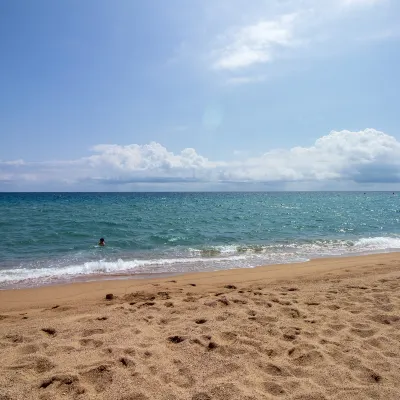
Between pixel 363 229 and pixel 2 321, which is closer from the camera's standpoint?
pixel 2 321

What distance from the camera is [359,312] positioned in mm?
5922

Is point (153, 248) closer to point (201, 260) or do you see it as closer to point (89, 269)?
point (201, 260)

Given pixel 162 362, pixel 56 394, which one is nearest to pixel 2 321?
pixel 56 394

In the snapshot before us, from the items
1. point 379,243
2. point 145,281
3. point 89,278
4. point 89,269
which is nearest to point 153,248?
point 89,269

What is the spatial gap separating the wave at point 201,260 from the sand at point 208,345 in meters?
2.87

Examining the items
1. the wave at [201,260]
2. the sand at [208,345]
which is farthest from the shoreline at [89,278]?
the sand at [208,345]

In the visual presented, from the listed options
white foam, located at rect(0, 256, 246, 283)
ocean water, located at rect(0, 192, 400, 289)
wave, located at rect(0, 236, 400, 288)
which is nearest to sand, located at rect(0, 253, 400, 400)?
white foam, located at rect(0, 256, 246, 283)

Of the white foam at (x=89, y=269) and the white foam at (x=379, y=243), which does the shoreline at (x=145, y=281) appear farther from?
the white foam at (x=379, y=243)

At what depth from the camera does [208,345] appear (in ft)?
15.2

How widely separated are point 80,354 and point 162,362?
1240 mm

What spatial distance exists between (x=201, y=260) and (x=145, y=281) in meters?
4.16

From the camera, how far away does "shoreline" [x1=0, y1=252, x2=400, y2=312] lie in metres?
8.31

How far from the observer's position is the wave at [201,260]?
1097 centimetres

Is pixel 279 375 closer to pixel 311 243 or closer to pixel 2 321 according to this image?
pixel 2 321
